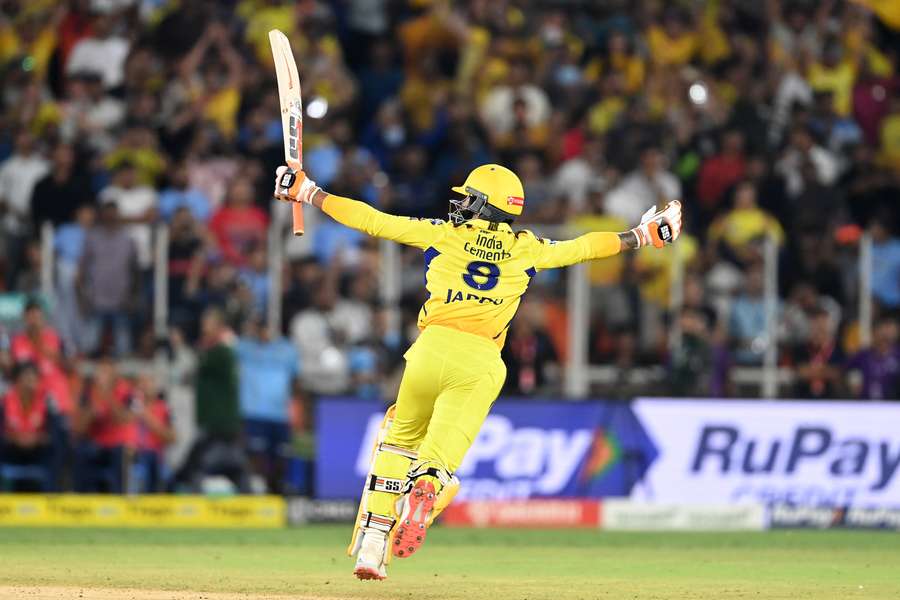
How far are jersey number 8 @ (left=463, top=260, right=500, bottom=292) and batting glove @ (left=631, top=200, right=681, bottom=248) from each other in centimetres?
105

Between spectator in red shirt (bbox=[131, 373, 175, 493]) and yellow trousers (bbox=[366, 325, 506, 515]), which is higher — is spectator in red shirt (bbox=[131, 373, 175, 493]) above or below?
below

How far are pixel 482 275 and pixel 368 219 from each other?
0.69 meters

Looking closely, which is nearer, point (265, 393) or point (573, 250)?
point (573, 250)

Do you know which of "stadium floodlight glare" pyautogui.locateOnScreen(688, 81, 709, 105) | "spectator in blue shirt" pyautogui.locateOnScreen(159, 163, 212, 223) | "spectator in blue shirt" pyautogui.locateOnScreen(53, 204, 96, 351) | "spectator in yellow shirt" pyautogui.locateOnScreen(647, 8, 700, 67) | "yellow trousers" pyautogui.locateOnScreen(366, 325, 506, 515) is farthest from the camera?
"spectator in yellow shirt" pyautogui.locateOnScreen(647, 8, 700, 67)

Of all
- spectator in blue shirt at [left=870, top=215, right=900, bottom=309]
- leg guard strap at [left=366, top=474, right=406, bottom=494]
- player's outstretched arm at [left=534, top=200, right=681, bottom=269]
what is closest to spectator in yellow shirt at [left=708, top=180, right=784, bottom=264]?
spectator in blue shirt at [left=870, top=215, right=900, bottom=309]

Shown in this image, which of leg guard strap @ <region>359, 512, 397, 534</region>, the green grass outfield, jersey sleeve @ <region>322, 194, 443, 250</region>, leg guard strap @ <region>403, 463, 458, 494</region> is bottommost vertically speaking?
the green grass outfield

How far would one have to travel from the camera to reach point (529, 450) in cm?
1551

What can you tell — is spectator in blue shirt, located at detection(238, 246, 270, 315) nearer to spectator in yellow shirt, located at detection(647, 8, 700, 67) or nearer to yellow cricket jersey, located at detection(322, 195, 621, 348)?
spectator in yellow shirt, located at detection(647, 8, 700, 67)

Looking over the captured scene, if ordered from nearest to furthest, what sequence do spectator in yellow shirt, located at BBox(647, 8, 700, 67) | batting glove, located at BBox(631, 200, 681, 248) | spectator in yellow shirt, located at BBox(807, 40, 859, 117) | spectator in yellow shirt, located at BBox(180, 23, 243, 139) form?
1. batting glove, located at BBox(631, 200, 681, 248)
2. spectator in yellow shirt, located at BBox(180, 23, 243, 139)
3. spectator in yellow shirt, located at BBox(807, 40, 859, 117)
4. spectator in yellow shirt, located at BBox(647, 8, 700, 67)

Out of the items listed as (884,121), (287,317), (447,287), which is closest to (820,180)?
(884,121)

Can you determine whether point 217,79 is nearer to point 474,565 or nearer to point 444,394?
point 474,565

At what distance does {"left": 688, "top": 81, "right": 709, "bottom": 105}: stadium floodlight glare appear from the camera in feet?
59.7

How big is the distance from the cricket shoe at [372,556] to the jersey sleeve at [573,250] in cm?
173

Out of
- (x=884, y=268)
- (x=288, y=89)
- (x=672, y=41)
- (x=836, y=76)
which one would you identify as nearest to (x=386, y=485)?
(x=288, y=89)
